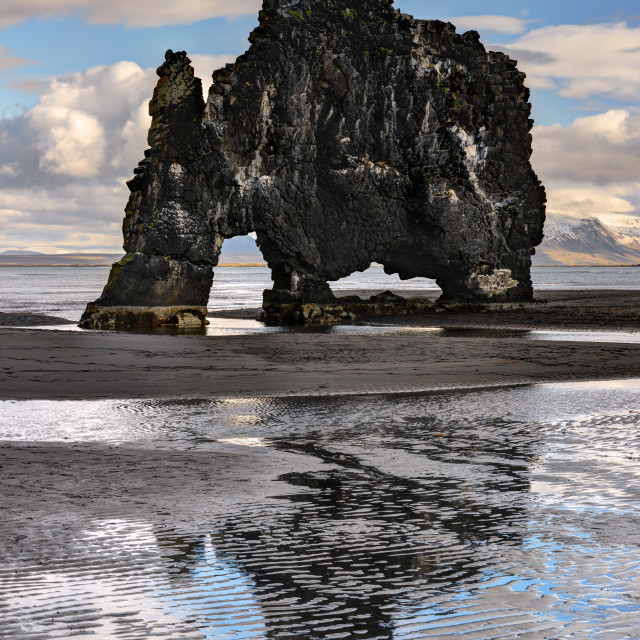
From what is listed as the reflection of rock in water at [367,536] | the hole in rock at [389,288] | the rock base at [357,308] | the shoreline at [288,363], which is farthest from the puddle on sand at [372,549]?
the hole in rock at [389,288]

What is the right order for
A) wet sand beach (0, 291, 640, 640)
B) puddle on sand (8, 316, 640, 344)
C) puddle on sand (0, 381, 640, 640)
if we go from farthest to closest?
1. puddle on sand (8, 316, 640, 344)
2. wet sand beach (0, 291, 640, 640)
3. puddle on sand (0, 381, 640, 640)

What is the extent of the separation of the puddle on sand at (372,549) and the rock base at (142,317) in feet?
70.3

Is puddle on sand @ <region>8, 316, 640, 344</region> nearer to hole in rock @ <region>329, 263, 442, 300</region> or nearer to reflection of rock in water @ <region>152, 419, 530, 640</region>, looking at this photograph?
reflection of rock in water @ <region>152, 419, 530, 640</region>

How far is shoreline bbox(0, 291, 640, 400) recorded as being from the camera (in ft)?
49.9

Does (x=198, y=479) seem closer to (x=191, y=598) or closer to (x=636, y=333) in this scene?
(x=191, y=598)

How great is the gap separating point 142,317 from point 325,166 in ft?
33.8

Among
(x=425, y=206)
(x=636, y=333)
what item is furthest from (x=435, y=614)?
(x=425, y=206)

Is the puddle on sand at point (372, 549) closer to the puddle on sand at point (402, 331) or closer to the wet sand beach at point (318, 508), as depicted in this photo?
the wet sand beach at point (318, 508)

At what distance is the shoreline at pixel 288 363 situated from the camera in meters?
15.2

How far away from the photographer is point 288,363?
19188mm

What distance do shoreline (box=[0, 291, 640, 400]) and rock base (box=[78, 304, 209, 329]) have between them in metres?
4.62

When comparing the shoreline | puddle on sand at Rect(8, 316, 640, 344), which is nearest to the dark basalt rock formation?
puddle on sand at Rect(8, 316, 640, 344)

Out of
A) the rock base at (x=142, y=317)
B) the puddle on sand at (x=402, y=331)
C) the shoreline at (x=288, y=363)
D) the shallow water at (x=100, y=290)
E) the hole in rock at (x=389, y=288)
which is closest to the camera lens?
the shoreline at (x=288, y=363)

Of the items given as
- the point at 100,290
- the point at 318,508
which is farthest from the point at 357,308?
the point at 100,290
